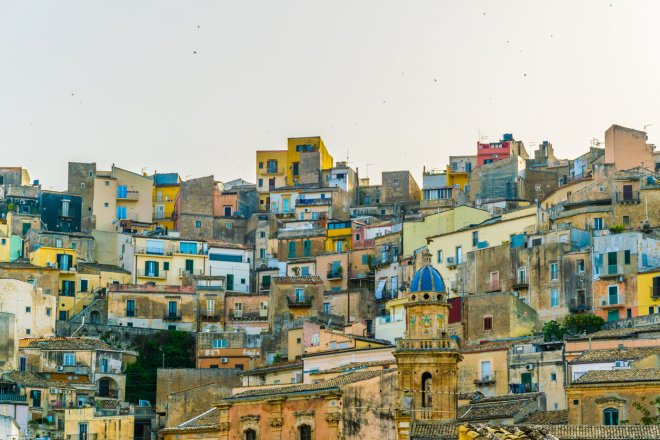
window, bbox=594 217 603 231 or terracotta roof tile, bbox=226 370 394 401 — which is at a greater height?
window, bbox=594 217 603 231

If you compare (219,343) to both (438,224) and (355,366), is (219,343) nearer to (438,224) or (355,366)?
(438,224)

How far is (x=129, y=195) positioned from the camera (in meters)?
113

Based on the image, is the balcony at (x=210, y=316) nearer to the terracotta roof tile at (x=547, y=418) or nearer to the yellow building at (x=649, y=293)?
the yellow building at (x=649, y=293)

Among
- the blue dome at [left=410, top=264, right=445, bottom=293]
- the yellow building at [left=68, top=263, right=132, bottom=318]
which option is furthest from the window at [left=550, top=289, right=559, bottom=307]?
the yellow building at [left=68, top=263, right=132, bottom=318]

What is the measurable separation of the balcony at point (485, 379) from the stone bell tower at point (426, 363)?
10.4 metres

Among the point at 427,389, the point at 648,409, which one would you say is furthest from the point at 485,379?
the point at 648,409

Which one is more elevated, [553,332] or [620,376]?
[553,332]

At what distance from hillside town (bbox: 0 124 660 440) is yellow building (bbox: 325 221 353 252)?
0.13m

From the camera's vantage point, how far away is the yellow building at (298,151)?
394ft

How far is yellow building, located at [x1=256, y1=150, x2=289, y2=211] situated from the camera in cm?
12025

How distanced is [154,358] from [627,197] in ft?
89.0

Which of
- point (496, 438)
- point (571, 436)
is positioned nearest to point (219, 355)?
point (571, 436)

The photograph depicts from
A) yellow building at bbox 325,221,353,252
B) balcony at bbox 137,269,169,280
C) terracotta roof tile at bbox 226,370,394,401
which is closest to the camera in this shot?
terracotta roof tile at bbox 226,370,394,401

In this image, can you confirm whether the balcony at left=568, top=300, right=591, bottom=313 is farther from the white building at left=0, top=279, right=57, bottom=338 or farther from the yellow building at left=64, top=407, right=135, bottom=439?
the white building at left=0, top=279, right=57, bottom=338
